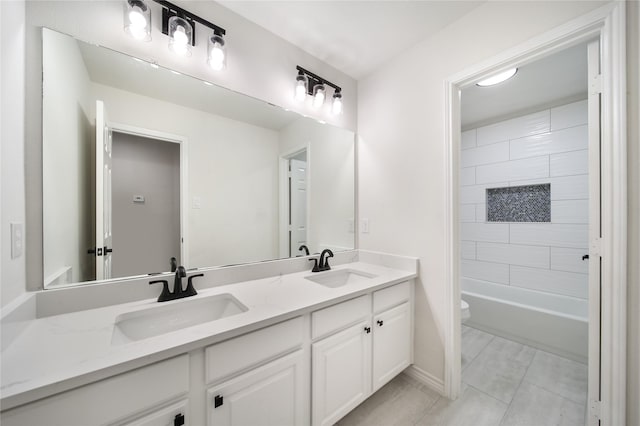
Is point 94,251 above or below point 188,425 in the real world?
above

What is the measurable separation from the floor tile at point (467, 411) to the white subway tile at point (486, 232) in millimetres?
1967

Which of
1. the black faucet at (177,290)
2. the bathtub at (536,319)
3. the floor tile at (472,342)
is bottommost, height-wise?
the floor tile at (472,342)

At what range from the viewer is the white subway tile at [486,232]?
2896 mm

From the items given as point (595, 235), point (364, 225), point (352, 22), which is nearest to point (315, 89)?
point (352, 22)

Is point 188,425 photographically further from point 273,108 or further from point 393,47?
point 393,47

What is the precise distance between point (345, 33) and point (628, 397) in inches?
96.8

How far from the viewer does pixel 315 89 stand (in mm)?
1828

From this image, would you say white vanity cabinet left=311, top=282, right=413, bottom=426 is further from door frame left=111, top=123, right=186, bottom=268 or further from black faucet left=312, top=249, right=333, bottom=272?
door frame left=111, top=123, right=186, bottom=268

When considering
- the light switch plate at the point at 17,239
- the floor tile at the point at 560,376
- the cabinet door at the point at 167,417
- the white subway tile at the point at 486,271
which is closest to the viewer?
the cabinet door at the point at 167,417

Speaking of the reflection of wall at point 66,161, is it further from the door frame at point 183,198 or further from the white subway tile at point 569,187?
the white subway tile at point 569,187

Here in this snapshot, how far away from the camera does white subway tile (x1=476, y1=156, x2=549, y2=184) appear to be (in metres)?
2.61

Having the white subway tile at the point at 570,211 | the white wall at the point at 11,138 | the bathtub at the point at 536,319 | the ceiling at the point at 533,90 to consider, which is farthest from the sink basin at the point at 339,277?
the white subway tile at the point at 570,211

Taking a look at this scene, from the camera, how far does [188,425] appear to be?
82 centimetres

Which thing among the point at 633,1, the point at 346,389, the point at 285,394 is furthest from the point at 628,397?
→ the point at 633,1
